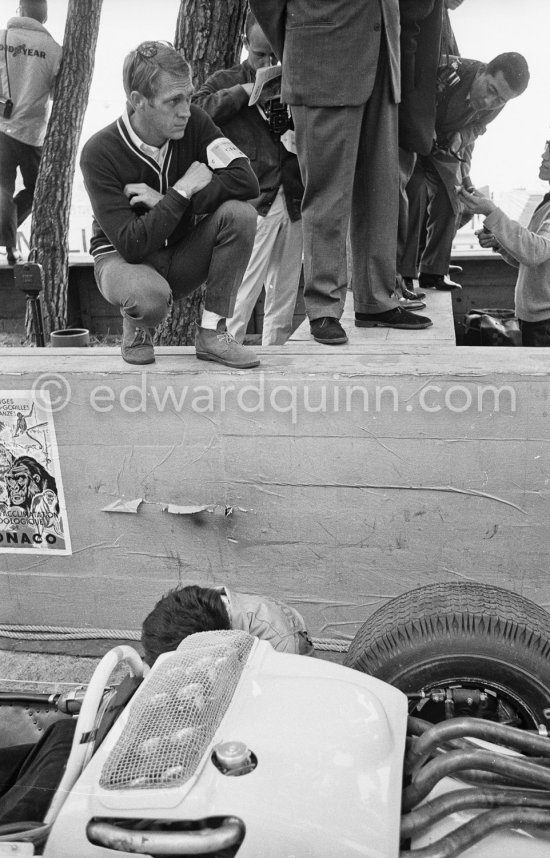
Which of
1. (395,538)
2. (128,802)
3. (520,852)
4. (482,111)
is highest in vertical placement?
(482,111)

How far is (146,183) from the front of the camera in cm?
317

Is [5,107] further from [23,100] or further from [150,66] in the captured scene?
[150,66]

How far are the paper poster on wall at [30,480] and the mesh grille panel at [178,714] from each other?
5.58 ft

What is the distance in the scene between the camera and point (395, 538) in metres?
3.11

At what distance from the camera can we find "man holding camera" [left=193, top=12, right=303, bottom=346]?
14.2 ft

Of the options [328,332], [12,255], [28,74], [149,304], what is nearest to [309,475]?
[328,332]

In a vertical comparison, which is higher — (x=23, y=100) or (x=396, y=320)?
(x=23, y=100)

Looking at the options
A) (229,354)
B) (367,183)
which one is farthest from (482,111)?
(229,354)

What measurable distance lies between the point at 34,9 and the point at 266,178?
13.6 feet

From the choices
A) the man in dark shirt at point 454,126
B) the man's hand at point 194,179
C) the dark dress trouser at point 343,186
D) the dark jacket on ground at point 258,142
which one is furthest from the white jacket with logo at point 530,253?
the man's hand at point 194,179

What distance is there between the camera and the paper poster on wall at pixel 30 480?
3229mm

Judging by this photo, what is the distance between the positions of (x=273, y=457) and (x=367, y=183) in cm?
141

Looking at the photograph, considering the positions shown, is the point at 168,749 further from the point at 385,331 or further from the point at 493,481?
the point at 385,331

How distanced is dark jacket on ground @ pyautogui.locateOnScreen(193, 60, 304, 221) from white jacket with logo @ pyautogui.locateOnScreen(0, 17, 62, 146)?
3430 mm
